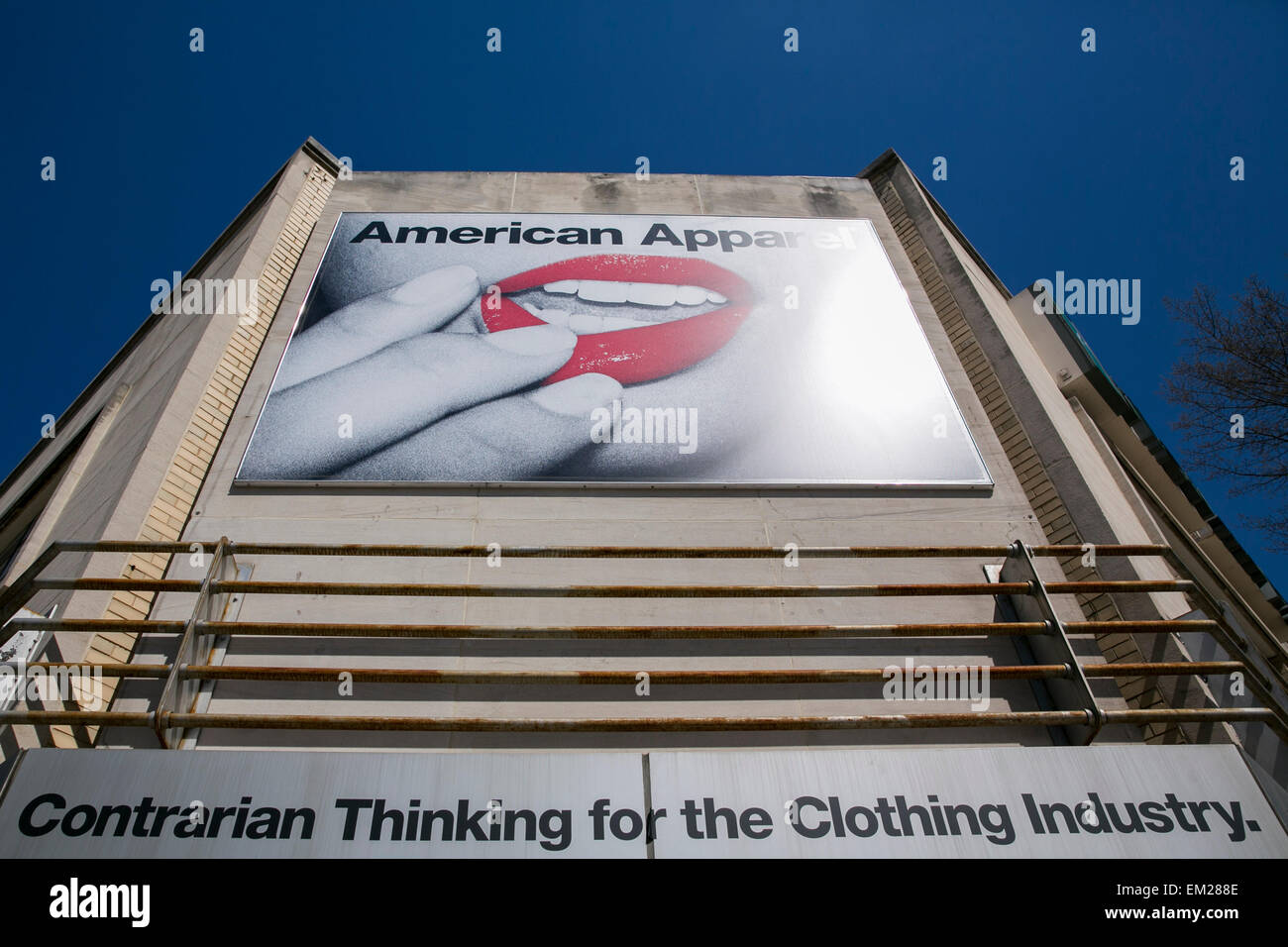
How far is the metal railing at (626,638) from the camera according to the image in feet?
15.9

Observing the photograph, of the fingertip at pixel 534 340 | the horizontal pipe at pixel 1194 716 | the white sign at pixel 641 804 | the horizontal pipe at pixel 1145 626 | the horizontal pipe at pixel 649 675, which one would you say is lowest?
the white sign at pixel 641 804

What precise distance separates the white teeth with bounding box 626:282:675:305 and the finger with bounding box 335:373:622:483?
5.32 ft

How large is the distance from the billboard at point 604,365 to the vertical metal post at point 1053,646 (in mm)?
1444

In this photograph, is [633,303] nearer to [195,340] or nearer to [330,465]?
[330,465]

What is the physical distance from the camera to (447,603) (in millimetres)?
6270

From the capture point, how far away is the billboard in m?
7.50

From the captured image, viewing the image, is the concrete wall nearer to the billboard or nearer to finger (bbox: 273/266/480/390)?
the billboard

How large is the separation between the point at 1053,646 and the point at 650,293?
5.80 m

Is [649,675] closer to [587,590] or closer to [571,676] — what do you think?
[571,676]

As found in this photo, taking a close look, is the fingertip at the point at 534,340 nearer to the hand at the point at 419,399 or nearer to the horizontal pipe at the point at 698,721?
the hand at the point at 419,399

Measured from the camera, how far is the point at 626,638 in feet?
18.4

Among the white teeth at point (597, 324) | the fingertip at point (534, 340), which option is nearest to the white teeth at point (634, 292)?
the white teeth at point (597, 324)
